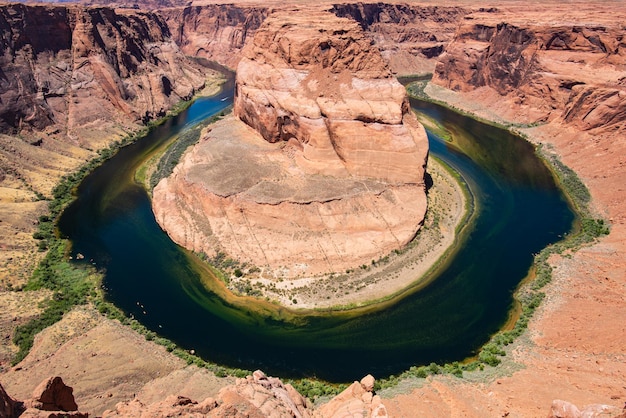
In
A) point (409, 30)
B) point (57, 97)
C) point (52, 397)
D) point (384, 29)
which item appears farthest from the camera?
point (409, 30)

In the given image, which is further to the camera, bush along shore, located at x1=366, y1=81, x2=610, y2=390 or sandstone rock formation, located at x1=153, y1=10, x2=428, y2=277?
sandstone rock formation, located at x1=153, y1=10, x2=428, y2=277

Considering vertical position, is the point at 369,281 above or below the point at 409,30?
below

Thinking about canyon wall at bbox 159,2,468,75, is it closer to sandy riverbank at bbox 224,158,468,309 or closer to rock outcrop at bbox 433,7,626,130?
rock outcrop at bbox 433,7,626,130

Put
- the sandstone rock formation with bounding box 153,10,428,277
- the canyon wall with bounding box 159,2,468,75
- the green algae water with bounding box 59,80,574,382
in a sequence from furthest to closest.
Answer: the canyon wall with bounding box 159,2,468,75 < the sandstone rock formation with bounding box 153,10,428,277 < the green algae water with bounding box 59,80,574,382

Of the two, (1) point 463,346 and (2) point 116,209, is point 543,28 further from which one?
(2) point 116,209

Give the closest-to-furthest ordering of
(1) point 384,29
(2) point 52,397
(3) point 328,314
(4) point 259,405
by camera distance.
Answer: (2) point 52,397 → (4) point 259,405 → (3) point 328,314 → (1) point 384,29

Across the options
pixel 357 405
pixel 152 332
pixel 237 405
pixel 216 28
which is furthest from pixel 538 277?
pixel 216 28

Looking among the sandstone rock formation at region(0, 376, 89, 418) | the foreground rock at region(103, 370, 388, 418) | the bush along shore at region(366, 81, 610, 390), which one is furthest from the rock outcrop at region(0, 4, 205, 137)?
the bush along shore at region(366, 81, 610, 390)

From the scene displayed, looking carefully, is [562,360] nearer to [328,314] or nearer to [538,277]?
[538,277]
